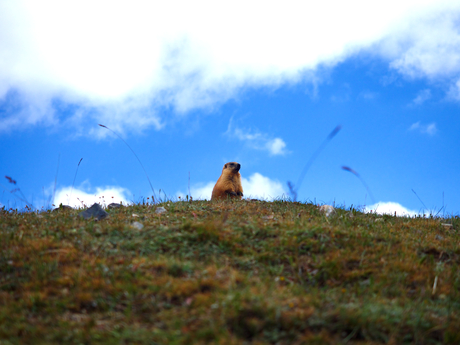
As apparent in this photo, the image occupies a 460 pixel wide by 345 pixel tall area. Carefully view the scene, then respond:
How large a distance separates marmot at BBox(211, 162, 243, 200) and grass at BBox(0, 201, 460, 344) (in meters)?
6.38

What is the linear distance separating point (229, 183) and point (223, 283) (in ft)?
32.5

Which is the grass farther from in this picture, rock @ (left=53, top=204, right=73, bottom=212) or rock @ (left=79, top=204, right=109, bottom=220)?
rock @ (left=53, top=204, right=73, bottom=212)

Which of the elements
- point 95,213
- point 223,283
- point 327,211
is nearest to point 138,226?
point 95,213

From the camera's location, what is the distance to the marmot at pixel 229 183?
1396 centimetres

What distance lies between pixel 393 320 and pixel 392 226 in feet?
16.0

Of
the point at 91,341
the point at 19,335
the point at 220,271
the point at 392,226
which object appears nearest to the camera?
the point at 91,341

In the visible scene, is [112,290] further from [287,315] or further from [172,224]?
[172,224]

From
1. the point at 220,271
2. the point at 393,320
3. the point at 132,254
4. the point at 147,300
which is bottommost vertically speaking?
the point at 393,320

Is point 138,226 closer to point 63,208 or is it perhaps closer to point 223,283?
point 223,283

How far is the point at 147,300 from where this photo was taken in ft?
13.5

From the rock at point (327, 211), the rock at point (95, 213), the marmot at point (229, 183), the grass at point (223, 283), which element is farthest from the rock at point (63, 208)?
the rock at point (327, 211)

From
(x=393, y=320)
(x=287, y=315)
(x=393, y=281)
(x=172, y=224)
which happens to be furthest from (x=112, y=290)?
(x=393, y=281)

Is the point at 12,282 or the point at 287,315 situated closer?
the point at 287,315

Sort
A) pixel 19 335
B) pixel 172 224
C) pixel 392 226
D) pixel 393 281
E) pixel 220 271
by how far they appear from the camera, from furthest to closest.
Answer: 1. pixel 392 226
2. pixel 172 224
3. pixel 393 281
4. pixel 220 271
5. pixel 19 335
